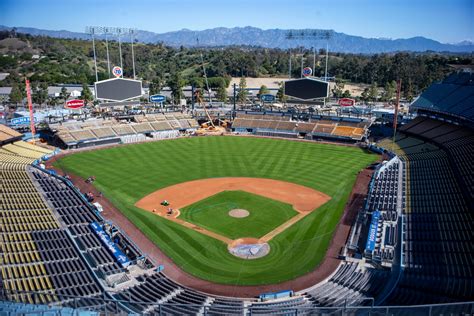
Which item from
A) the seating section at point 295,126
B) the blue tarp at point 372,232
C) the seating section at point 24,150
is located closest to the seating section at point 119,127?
the seating section at point 24,150

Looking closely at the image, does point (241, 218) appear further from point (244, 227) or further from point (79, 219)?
point (79, 219)

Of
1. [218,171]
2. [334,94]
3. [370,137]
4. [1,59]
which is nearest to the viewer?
[218,171]

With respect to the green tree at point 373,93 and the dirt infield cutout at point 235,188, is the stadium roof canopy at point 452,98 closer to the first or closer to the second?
the dirt infield cutout at point 235,188

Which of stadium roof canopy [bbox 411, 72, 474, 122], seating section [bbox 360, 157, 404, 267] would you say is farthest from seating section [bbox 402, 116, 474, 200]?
seating section [bbox 360, 157, 404, 267]

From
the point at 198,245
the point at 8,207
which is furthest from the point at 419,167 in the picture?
the point at 8,207

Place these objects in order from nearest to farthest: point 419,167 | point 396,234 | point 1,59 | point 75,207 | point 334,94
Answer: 1. point 396,234
2. point 75,207
3. point 419,167
4. point 334,94
5. point 1,59

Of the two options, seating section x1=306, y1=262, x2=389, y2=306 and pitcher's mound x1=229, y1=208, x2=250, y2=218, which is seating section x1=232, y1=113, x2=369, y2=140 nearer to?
pitcher's mound x1=229, y1=208, x2=250, y2=218

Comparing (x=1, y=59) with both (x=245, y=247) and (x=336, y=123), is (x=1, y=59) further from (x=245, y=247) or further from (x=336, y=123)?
(x=245, y=247)
